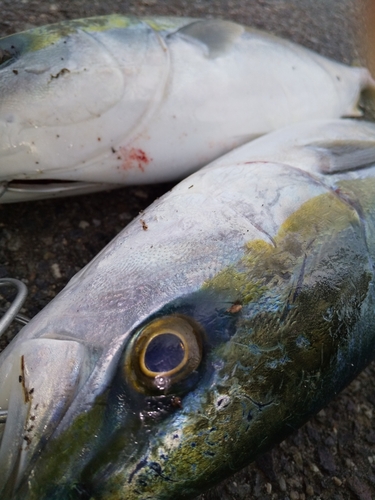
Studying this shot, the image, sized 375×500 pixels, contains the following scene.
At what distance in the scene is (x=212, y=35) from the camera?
1.98 m

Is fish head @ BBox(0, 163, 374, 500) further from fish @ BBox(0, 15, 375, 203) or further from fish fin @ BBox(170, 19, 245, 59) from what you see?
fish fin @ BBox(170, 19, 245, 59)

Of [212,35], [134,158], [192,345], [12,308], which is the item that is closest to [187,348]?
[192,345]

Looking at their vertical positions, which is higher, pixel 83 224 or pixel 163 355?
pixel 163 355

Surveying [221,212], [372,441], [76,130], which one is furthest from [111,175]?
[372,441]

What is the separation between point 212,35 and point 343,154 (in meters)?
0.76

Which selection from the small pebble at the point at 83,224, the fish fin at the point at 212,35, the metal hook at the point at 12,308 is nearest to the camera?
the metal hook at the point at 12,308

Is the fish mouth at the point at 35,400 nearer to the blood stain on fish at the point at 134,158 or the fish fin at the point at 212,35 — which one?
the blood stain on fish at the point at 134,158

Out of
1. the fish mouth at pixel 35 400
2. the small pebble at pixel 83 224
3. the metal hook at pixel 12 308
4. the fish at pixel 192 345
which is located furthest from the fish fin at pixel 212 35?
the fish mouth at pixel 35 400

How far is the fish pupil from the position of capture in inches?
44.8

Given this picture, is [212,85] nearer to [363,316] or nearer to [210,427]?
[363,316]

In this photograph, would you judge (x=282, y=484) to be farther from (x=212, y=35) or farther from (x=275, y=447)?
(x=212, y=35)

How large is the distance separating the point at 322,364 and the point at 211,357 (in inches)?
14.2

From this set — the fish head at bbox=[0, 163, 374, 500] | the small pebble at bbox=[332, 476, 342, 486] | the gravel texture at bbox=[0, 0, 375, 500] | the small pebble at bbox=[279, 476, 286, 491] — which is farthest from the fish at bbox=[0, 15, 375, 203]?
the small pebble at bbox=[332, 476, 342, 486]

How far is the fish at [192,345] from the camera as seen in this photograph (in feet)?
3.57
